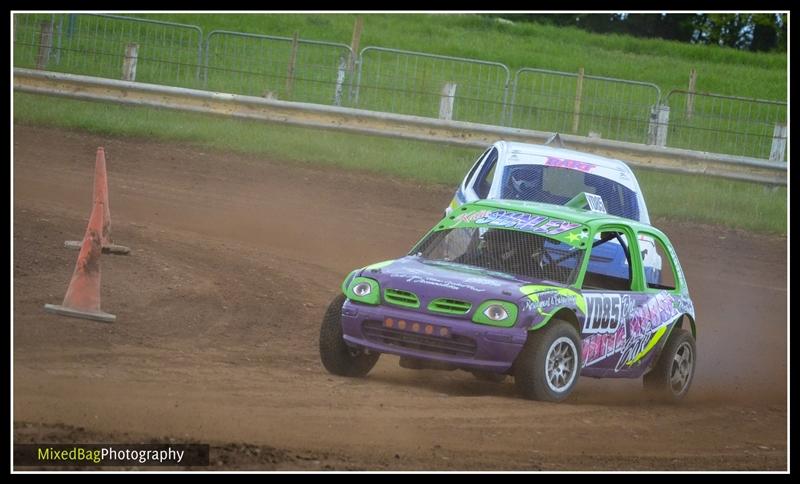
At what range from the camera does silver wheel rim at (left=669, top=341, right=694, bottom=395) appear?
411 inches

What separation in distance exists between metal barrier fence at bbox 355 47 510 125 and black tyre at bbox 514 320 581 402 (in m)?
12.1

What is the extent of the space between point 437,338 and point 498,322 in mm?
433

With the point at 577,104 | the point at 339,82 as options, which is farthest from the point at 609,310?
the point at 339,82

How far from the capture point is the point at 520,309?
8.86 metres

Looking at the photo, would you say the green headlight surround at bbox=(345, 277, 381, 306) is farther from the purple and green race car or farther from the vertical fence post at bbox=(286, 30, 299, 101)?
the vertical fence post at bbox=(286, 30, 299, 101)

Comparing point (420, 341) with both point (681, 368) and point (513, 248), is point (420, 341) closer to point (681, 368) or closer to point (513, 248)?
point (513, 248)

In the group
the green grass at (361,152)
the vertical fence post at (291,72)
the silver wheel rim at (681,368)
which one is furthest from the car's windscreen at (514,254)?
the vertical fence post at (291,72)

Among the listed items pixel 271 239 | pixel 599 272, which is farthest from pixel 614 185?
pixel 271 239

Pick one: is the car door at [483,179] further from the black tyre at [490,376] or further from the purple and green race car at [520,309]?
the black tyre at [490,376]

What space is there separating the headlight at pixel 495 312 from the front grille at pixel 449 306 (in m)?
0.13

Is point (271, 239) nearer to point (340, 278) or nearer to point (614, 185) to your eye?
point (340, 278)

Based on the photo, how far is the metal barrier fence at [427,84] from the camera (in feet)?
70.6

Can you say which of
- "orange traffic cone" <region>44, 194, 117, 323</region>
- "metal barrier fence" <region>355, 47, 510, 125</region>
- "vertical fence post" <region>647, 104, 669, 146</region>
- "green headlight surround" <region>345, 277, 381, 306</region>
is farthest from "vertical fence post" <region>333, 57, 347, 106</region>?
"green headlight surround" <region>345, 277, 381, 306</region>
